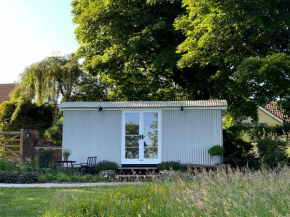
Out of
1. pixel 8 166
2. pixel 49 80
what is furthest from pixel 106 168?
pixel 49 80

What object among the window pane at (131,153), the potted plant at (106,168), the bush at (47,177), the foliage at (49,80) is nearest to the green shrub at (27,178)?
the bush at (47,177)

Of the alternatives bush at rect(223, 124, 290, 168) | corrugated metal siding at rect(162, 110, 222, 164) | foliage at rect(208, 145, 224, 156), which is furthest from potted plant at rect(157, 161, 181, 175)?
bush at rect(223, 124, 290, 168)

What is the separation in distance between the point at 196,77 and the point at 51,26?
8.20 m

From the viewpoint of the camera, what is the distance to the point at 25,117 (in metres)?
21.3

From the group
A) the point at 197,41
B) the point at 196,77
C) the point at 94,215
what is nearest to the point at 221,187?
the point at 94,215

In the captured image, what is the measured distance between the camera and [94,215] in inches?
230

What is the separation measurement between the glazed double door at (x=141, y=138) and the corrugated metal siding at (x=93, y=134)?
30 cm

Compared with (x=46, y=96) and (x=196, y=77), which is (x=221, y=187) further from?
(x=46, y=96)

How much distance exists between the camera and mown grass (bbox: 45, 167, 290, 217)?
15.9 ft

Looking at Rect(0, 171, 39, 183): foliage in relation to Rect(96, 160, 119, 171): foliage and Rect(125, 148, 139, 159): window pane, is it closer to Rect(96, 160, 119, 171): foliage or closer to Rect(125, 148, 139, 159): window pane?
Rect(96, 160, 119, 171): foliage

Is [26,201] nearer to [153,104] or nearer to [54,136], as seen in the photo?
[153,104]

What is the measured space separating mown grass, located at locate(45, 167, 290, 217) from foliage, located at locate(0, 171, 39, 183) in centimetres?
451

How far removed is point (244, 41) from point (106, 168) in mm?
7562

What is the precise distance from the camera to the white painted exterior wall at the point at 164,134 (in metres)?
13.0
